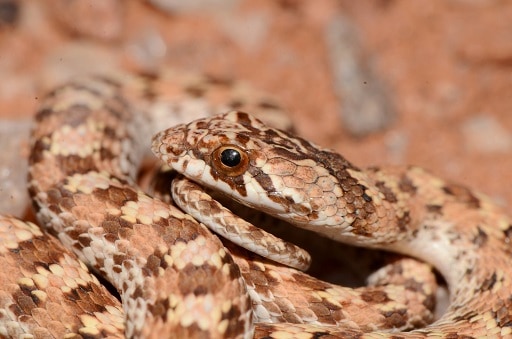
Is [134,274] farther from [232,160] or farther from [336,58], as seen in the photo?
[336,58]

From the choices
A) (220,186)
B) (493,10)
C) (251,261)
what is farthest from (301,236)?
(493,10)

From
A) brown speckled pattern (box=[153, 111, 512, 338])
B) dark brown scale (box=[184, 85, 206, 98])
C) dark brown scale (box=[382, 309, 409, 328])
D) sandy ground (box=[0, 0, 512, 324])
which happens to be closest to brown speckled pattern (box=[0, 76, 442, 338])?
dark brown scale (box=[382, 309, 409, 328])

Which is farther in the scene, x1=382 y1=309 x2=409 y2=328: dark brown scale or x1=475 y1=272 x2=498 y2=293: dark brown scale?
x1=475 y1=272 x2=498 y2=293: dark brown scale

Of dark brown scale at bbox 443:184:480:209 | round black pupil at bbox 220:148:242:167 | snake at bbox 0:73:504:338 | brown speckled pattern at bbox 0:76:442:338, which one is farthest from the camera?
dark brown scale at bbox 443:184:480:209

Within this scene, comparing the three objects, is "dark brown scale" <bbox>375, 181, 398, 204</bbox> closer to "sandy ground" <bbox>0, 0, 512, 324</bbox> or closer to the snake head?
the snake head

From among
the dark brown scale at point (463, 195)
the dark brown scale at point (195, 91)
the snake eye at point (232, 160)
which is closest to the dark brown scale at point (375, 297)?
the dark brown scale at point (463, 195)

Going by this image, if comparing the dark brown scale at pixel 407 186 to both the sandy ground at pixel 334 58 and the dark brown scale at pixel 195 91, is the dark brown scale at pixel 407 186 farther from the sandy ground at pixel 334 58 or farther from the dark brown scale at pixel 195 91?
the dark brown scale at pixel 195 91

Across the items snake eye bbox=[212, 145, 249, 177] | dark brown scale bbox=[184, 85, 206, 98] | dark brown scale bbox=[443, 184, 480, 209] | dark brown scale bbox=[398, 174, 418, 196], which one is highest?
dark brown scale bbox=[184, 85, 206, 98]
